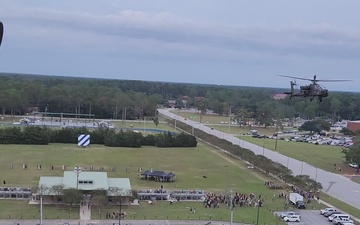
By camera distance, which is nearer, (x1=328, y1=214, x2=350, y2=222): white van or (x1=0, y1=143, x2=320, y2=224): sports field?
(x1=328, y1=214, x2=350, y2=222): white van

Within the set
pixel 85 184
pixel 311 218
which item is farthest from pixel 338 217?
pixel 85 184

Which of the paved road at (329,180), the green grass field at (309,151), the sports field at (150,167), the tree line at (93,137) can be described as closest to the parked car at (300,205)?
the sports field at (150,167)

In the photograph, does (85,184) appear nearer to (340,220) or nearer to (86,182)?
(86,182)

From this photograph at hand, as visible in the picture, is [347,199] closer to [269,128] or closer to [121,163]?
[121,163]

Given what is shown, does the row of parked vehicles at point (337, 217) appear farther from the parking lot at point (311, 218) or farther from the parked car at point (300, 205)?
the parked car at point (300, 205)

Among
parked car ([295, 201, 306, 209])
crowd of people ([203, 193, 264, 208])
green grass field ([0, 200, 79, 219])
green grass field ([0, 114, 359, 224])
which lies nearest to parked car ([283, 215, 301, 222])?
green grass field ([0, 114, 359, 224])

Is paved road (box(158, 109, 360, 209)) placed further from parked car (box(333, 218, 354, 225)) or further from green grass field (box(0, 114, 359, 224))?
parked car (box(333, 218, 354, 225))

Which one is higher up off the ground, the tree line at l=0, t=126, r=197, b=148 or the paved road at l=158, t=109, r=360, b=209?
the tree line at l=0, t=126, r=197, b=148
